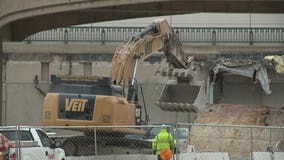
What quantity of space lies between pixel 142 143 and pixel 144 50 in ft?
10.9

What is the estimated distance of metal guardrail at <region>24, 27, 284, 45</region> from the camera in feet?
142

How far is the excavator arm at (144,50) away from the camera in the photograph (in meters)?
24.2

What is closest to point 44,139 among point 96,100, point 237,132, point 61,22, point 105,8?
point 96,100

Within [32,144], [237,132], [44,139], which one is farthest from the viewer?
[237,132]

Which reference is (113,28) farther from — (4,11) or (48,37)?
(4,11)

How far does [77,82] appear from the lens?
902 inches

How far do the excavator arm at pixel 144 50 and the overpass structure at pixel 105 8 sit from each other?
1054mm

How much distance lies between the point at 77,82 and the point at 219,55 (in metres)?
17.7

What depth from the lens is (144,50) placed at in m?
25.5

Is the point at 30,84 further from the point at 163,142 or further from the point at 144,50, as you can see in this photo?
the point at 163,142

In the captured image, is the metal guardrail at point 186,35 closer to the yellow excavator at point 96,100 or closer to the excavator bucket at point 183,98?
the excavator bucket at point 183,98

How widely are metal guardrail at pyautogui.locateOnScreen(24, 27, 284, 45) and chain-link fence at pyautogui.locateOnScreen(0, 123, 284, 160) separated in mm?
17398

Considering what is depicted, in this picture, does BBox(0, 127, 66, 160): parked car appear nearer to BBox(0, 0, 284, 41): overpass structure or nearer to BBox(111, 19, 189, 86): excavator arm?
BBox(111, 19, 189, 86): excavator arm

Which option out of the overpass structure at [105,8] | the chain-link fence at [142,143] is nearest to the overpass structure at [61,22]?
the overpass structure at [105,8]
